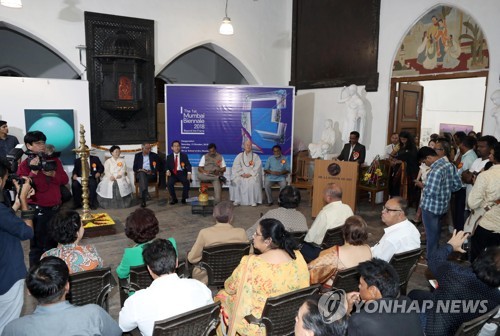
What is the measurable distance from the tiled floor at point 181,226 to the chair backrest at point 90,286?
0.93 metres

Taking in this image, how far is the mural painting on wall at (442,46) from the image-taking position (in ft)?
20.4

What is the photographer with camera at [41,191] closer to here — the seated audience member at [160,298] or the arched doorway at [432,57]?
the seated audience member at [160,298]

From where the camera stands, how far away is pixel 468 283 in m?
2.05

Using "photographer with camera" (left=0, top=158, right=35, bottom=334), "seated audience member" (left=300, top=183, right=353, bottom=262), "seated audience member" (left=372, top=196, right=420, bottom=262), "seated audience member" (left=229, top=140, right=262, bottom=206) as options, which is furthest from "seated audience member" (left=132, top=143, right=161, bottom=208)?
"seated audience member" (left=372, top=196, right=420, bottom=262)

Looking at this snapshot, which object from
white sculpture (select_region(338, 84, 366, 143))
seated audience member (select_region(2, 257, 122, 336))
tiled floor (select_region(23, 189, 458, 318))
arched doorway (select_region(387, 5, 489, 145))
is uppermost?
arched doorway (select_region(387, 5, 489, 145))

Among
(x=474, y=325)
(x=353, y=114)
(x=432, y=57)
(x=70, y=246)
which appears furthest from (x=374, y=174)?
(x=70, y=246)

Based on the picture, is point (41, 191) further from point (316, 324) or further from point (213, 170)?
point (213, 170)

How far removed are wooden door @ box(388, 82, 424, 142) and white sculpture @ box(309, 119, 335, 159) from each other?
112cm

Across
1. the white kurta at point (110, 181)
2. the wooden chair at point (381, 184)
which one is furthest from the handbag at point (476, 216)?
the white kurta at point (110, 181)

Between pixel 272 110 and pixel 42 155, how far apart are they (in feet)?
16.5

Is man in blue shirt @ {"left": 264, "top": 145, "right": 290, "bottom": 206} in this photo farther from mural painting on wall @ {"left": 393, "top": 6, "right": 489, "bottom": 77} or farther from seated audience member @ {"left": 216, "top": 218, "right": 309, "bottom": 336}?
seated audience member @ {"left": 216, "top": 218, "right": 309, "bottom": 336}

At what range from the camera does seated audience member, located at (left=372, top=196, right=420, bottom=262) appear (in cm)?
298

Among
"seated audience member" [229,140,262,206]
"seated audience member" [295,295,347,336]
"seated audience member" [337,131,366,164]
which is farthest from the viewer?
"seated audience member" [229,140,262,206]

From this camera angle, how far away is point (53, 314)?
1650 mm
